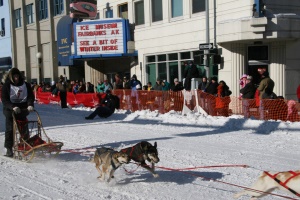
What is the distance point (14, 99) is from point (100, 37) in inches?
598

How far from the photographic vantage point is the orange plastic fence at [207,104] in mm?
11227

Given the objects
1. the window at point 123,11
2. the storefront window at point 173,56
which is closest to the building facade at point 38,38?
the window at point 123,11

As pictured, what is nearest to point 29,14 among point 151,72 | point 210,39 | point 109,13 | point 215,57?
point 109,13

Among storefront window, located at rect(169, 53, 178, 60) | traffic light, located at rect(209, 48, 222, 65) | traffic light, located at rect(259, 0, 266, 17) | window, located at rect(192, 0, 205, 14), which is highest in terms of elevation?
window, located at rect(192, 0, 205, 14)

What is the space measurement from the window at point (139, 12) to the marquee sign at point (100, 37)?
68 centimetres

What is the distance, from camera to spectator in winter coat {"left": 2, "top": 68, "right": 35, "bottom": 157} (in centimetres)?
743

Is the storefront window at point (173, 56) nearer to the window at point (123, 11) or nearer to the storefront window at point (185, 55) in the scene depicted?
the storefront window at point (185, 55)

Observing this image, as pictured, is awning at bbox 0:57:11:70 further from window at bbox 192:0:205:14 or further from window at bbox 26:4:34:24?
window at bbox 192:0:205:14

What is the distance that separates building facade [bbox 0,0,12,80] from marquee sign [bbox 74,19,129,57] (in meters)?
20.0

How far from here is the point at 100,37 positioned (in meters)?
22.3

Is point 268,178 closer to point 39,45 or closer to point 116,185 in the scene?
point 116,185

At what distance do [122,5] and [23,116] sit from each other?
16.4 m

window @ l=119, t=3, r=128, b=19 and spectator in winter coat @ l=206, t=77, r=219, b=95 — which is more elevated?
window @ l=119, t=3, r=128, b=19

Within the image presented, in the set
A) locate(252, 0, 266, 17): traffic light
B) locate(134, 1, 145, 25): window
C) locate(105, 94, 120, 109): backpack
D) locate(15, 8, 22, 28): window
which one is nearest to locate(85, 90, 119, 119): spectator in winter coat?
locate(105, 94, 120, 109): backpack
